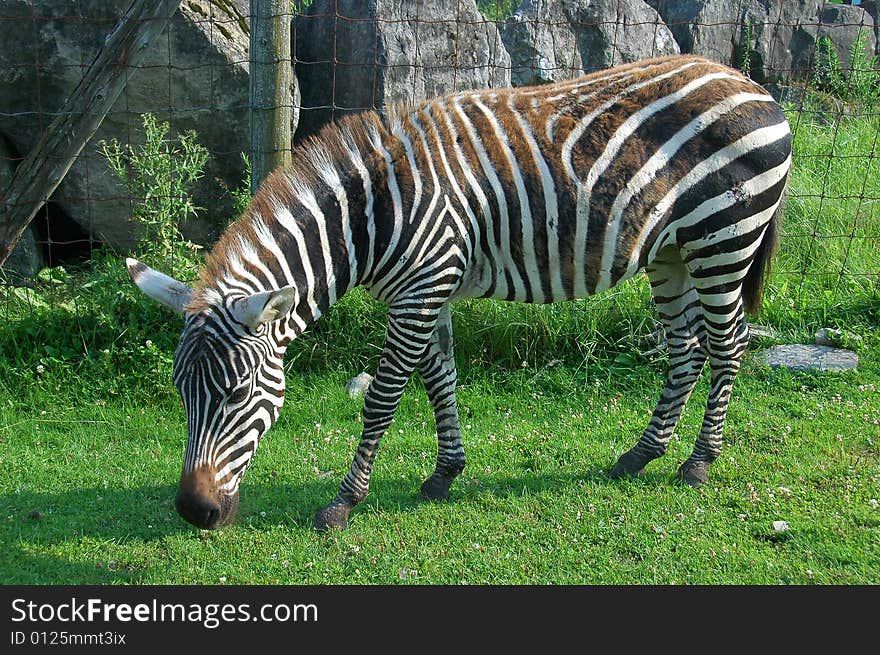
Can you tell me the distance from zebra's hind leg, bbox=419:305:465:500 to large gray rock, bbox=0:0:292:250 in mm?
2996

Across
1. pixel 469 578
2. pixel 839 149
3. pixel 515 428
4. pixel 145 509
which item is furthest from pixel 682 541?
pixel 839 149

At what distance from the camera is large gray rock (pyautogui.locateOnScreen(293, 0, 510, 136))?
7.52 metres

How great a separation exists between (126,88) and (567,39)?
4.54 m

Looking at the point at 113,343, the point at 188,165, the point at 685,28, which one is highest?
the point at 685,28

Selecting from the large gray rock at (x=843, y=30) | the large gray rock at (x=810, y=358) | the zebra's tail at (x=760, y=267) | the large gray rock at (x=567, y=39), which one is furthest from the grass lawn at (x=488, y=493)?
the large gray rock at (x=843, y=30)

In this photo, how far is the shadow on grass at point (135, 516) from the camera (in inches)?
182

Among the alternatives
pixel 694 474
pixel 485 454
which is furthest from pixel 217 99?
pixel 694 474

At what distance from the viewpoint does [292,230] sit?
4484mm

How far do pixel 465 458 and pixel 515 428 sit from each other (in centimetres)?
74

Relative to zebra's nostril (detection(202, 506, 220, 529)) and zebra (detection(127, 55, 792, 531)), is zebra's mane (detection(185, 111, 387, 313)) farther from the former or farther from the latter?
zebra's nostril (detection(202, 506, 220, 529))

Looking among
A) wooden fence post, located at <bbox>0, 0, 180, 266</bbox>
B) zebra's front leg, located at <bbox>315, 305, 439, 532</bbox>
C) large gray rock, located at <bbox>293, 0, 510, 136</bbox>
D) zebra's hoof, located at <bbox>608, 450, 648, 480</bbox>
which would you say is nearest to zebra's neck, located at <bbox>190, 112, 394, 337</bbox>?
zebra's front leg, located at <bbox>315, 305, 439, 532</bbox>

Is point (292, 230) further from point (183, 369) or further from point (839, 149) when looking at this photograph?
point (839, 149)

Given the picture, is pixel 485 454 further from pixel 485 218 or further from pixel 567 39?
pixel 567 39

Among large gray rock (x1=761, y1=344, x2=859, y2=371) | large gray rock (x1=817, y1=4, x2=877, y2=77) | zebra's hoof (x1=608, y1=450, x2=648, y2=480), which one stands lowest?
zebra's hoof (x1=608, y1=450, x2=648, y2=480)
